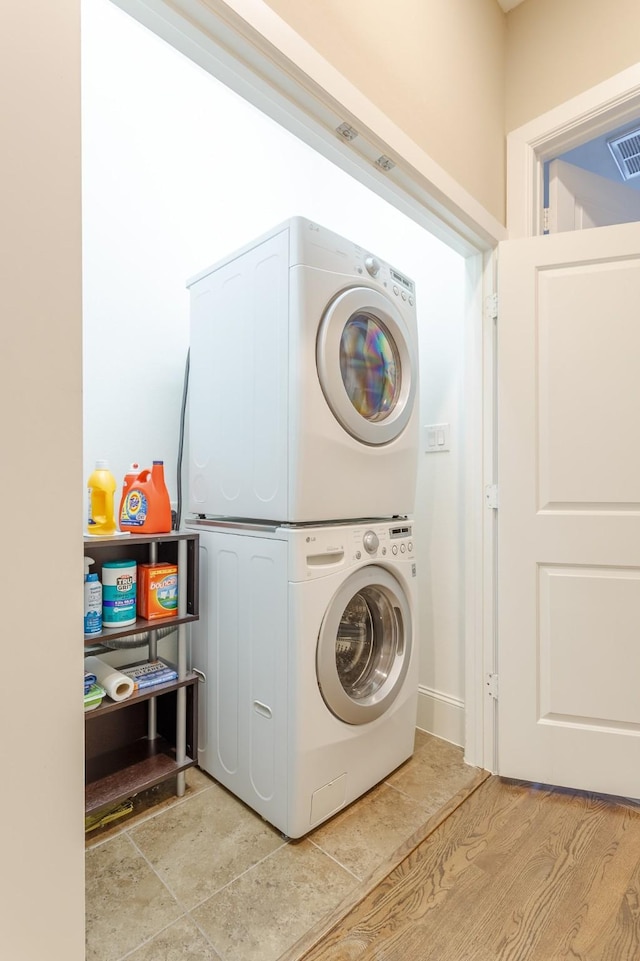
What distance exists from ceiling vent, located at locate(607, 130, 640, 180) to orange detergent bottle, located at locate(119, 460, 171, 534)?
2.29m

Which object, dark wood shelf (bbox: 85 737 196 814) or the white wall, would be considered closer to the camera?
dark wood shelf (bbox: 85 737 196 814)

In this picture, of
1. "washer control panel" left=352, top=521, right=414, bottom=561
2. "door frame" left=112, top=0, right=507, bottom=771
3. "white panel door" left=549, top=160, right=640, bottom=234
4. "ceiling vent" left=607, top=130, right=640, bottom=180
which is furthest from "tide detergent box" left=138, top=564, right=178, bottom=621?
"ceiling vent" left=607, top=130, right=640, bottom=180

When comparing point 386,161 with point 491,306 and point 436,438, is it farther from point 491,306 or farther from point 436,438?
point 436,438

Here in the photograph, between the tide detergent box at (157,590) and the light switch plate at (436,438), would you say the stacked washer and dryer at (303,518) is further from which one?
the light switch plate at (436,438)

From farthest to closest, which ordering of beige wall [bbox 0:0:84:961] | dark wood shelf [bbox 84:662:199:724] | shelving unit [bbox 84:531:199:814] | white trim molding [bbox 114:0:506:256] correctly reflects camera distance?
shelving unit [bbox 84:531:199:814] → dark wood shelf [bbox 84:662:199:724] → white trim molding [bbox 114:0:506:256] → beige wall [bbox 0:0:84:961]

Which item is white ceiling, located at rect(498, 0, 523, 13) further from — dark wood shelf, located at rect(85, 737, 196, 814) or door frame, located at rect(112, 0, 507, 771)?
dark wood shelf, located at rect(85, 737, 196, 814)

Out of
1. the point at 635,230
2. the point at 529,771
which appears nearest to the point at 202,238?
the point at 635,230

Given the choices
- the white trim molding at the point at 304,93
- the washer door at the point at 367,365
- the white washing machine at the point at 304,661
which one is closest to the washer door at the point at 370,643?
the white washing machine at the point at 304,661

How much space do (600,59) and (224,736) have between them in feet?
8.97

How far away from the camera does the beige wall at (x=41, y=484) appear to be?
0.64 m

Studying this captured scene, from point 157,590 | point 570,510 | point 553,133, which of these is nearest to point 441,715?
point 570,510

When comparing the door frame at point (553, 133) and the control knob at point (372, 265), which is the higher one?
the door frame at point (553, 133)

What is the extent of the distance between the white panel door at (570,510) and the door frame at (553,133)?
221 millimetres

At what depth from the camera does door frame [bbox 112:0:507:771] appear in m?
1.01
